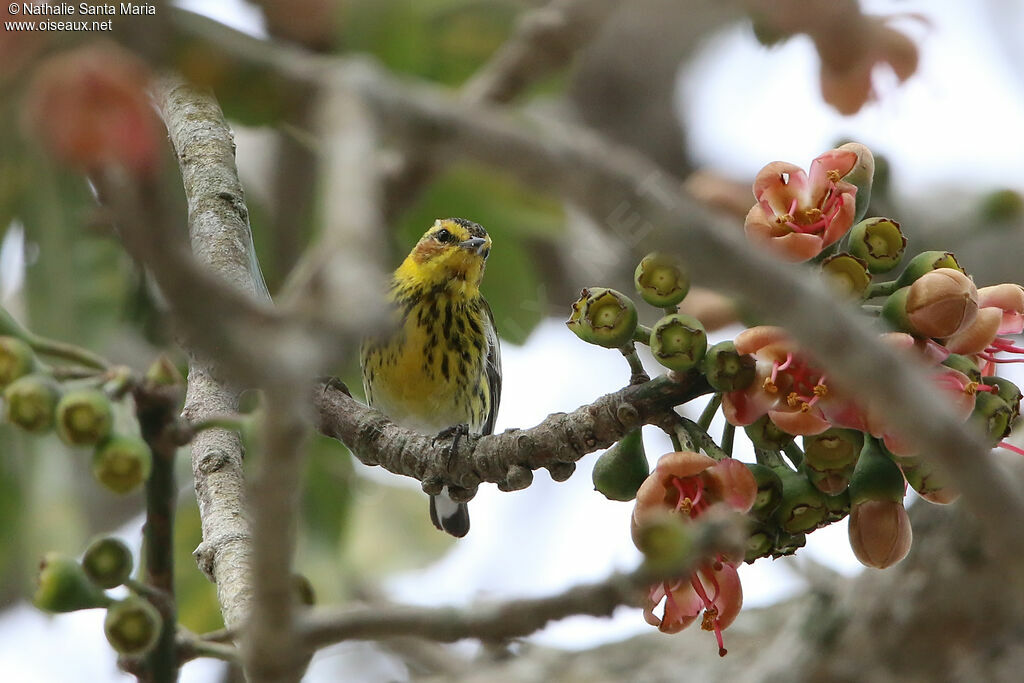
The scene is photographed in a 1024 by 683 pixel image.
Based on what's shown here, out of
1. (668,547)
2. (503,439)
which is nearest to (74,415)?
(668,547)

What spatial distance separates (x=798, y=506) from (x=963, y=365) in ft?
1.17

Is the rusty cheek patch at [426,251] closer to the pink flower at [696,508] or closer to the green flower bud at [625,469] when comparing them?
the green flower bud at [625,469]

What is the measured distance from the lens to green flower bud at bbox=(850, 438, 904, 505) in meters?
1.98

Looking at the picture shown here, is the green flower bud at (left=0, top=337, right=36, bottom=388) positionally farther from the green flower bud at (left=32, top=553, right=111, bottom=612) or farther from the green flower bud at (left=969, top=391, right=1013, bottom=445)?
the green flower bud at (left=969, top=391, right=1013, bottom=445)

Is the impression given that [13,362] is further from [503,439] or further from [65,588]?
[503,439]

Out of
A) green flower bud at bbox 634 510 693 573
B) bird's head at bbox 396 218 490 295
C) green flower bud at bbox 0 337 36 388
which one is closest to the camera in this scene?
Result: green flower bud at bbox 634 510 693 573

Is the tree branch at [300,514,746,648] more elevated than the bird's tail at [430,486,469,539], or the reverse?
the bird's tail at [430,486,469,539]

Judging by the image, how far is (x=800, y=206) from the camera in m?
2.03

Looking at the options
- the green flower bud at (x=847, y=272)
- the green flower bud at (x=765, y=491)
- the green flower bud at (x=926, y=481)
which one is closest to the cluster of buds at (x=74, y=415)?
the green flower bud at (x=765, y=491)

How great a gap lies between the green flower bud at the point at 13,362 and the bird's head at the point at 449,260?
3412 millimetres

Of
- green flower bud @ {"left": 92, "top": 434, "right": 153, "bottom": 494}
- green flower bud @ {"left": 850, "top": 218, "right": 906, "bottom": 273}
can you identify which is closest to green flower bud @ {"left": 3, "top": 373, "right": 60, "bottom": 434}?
green flower bud @ {"left": 92, "top": 434, "right": 153, "bottom": 494}

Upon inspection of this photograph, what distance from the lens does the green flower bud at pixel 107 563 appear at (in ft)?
5.25

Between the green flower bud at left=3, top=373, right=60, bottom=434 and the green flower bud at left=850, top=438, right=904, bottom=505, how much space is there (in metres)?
1.27

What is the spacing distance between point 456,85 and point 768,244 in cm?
227
